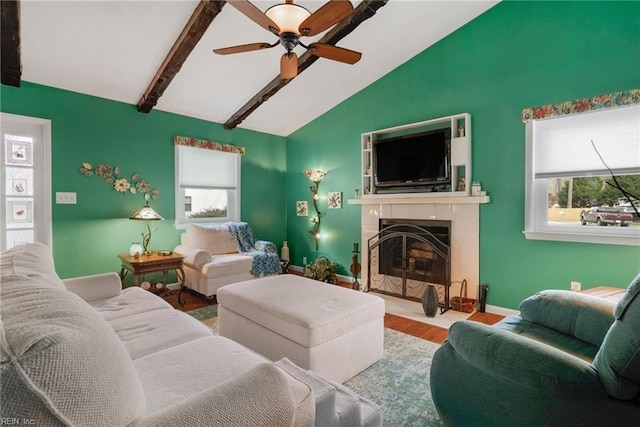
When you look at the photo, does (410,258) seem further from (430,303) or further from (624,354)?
(624,354)

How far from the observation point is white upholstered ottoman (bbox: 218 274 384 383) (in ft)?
6.04

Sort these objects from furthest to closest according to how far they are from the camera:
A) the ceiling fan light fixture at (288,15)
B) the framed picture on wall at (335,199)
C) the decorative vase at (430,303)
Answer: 1. the framed picture on wall at (335,199)
2. the decorative vase at (430,303)
3. the ceiling fan light fixture at (288,15)

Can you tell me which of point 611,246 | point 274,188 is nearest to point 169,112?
point 274,188

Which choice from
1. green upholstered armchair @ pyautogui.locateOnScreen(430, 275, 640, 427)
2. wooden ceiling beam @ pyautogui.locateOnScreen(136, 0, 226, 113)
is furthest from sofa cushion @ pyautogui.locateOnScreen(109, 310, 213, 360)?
wooden ceiling beam @ pyautogui.locateOnScreen(136, 0, 226, 113)

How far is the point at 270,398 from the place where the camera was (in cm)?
86

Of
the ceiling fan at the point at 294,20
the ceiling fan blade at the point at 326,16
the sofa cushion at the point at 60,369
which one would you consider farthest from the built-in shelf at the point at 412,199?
the sofa cushion at the point at 60,369

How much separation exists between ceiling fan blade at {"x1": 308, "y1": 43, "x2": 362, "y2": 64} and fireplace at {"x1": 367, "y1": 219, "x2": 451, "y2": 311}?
6.99ft

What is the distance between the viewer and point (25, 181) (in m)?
3.35

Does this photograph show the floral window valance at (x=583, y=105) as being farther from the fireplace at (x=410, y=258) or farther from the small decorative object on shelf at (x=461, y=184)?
the fireplace at (x=410, y=258)

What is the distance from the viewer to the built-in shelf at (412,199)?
3.29 metres

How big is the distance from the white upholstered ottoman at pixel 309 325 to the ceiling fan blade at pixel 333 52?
73.3 inches

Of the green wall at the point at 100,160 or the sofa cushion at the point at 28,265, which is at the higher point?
the green wall at the point at 100,160

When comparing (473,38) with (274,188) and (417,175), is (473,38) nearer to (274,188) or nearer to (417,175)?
(417,175)

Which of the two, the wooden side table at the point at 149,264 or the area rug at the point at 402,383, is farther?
the wooden side table at the point at 149,264
